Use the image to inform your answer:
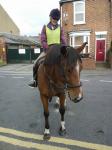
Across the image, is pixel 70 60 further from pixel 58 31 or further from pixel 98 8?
pixel 98 8

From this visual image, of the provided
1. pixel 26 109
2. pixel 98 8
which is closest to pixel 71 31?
pixel 98 8

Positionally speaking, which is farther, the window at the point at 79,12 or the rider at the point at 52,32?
the window at the point at 79,12

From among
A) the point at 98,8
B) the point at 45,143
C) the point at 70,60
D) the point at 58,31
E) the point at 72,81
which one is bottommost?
the point at 45,143

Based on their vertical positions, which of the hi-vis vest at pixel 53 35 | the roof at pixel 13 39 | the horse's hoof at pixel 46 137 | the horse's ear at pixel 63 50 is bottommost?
the horse's hoof at pixel 46 137

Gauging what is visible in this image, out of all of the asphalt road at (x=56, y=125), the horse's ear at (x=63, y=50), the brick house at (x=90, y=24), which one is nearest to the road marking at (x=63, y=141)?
the asphalt road at (x=56, y=125)

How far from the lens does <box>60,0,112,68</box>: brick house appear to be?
2523 centimetres

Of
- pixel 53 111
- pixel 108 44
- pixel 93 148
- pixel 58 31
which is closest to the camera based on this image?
pixel 93 148

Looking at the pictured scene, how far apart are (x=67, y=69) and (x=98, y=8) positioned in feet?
73.7

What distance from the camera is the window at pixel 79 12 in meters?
26.3

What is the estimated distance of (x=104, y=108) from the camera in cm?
744

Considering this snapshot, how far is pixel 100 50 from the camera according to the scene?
2600 centimetres

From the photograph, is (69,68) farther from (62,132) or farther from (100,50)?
(100,50)

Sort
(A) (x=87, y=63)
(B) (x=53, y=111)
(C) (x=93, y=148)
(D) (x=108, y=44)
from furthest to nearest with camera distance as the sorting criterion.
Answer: (D) (x=108, y=44)
(A) (x=87, y=63)
(B) (x=53, y=111)
(C) (x=93, y=148)

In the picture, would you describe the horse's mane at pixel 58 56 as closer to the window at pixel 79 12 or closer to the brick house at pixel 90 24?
the brick house at pixel 90 24
